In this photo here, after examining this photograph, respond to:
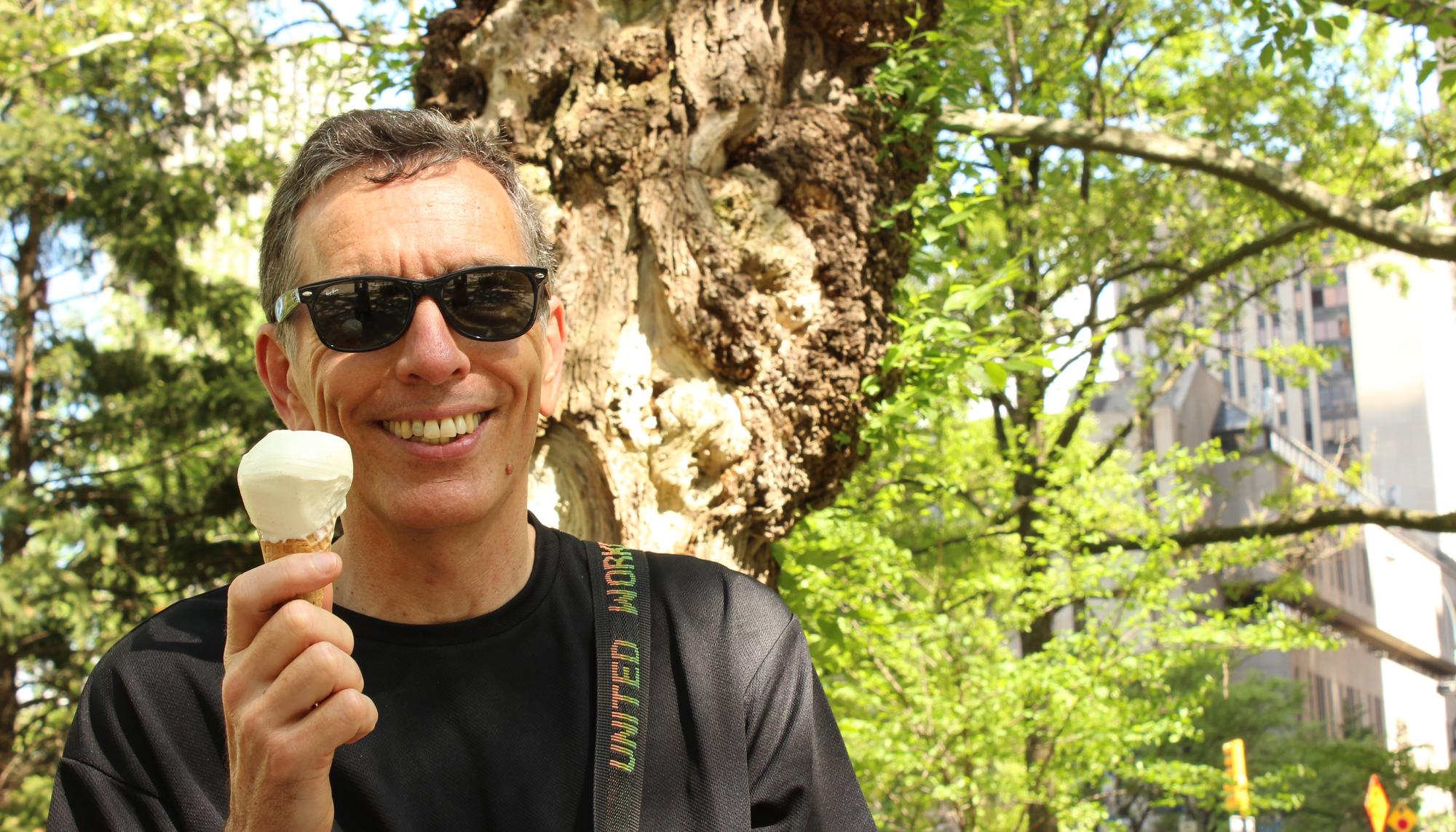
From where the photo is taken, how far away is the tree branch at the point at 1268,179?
764 centimetres

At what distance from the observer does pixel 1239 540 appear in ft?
48.6

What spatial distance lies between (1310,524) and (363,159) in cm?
1370

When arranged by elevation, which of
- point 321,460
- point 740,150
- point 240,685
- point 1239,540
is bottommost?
point 1239,540

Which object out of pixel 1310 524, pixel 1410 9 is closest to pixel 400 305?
pixel 1410 9

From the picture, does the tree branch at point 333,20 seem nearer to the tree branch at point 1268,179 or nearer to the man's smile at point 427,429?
the tree branch at point 1268,179

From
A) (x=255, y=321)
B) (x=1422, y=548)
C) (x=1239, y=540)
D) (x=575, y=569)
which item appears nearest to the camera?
(x=575, y=569)

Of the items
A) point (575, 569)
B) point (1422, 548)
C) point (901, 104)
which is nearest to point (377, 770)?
point (575, 569)

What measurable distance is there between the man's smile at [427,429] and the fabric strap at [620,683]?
0.37 metres

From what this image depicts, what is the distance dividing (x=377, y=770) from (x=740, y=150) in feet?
8.68

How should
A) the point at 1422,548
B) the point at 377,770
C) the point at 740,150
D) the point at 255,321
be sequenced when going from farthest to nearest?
the point at 1422,548
the point at 255,321
the point at 740,150
the point at 377,770

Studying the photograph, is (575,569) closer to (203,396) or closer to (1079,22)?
(203,396)

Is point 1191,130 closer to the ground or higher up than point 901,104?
higher up

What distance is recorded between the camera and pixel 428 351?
186 cm

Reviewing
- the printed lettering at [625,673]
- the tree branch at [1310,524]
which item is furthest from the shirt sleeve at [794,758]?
the tree branch at [1310,524]
